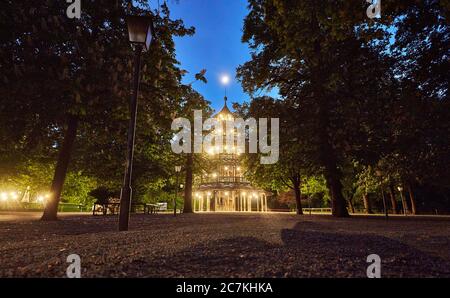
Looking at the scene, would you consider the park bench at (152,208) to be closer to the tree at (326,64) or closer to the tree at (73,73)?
the tree at (73,73)

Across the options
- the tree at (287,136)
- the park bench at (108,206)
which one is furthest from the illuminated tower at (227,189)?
the tree at (287,136)

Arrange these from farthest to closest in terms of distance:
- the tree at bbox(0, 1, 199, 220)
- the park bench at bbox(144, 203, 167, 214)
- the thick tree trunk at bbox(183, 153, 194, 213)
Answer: the thick tree trunk at bbox(183, 153, 194, 213) → the park bench at bbox(144, 203, 167, 214) → the tree at bbox(0, 1, 199, 220)

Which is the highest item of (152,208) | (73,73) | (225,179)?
(73,73)

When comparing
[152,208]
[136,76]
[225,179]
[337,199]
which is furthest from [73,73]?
[225,179]

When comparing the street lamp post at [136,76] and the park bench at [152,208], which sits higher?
the street lamp post at [136,76]

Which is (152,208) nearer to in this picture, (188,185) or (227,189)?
(188,185)

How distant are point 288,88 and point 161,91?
37.8ft

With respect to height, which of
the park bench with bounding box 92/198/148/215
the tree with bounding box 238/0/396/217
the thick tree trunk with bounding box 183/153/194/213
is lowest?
the park bench with bounding box 92/198/148/215

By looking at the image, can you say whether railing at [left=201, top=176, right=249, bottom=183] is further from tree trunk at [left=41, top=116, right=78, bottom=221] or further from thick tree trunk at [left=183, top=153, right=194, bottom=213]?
tree trunk at [left=41, top=116, right=78, bottom=221]

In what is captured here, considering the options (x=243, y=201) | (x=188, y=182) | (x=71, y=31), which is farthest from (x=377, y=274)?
(x=243, y=201)

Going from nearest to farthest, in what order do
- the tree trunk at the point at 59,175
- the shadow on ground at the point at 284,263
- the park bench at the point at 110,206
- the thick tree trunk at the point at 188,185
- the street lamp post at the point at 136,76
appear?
the shadow on ground at the point at 284,263, the street lamp post at the point at 136,76, the tree trunk at the point at 59,175, the park bench at the point at 110,206, the thick tree trunk at the point at 188,185

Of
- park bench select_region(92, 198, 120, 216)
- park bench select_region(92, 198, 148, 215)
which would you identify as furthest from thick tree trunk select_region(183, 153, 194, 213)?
park bench select_region(92, 198, 120, 216)

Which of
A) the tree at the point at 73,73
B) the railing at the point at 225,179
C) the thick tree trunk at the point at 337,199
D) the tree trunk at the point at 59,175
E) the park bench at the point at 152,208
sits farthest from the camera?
the railing at the point at 225,179

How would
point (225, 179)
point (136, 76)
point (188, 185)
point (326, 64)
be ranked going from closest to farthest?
1. point (136, 76)
2. point (326, 64)
3. point (188, 185)
4. point (225, 179)
